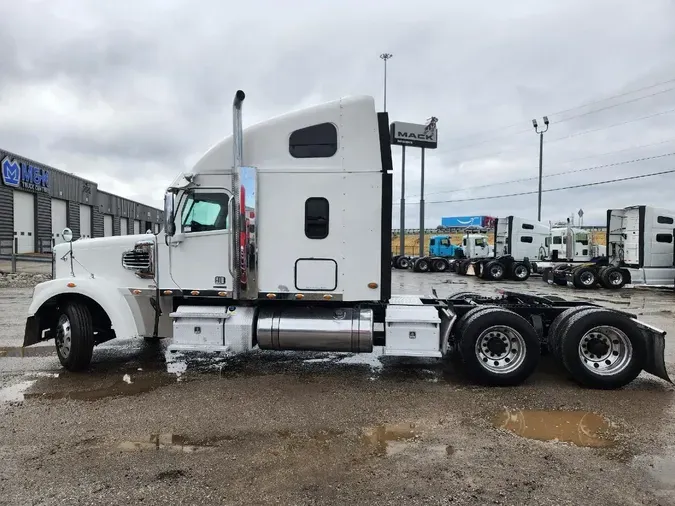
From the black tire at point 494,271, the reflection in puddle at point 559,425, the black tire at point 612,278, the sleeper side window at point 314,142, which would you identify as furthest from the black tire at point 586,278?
the sleeper side window at point 314,142

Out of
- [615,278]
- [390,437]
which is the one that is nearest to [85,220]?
[615,278]

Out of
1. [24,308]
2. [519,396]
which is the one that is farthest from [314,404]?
[24,308]

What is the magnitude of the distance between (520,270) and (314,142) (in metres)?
22.7

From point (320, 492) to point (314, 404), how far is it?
1818 millimetres

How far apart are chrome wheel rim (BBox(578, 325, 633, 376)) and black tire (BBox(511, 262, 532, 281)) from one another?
21168mm

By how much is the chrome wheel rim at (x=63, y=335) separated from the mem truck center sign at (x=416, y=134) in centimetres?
3278

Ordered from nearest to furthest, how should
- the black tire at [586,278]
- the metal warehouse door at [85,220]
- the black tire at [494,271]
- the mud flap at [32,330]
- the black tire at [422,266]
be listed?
the mud flap at [32,330]
the black tire at [586,278]
the black tire at [494,271]
the black tire at [422,266]
the metal warehouse door at [85,220]

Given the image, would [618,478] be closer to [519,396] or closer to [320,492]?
[519,396]

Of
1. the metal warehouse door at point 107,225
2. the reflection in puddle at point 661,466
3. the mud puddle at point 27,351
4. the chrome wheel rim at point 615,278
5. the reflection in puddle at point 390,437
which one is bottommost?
the mud puddle at point 27,351

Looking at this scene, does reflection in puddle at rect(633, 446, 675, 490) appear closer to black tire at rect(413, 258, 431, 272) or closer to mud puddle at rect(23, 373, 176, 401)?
mud puddle at rect(23, 373, 176, 401)

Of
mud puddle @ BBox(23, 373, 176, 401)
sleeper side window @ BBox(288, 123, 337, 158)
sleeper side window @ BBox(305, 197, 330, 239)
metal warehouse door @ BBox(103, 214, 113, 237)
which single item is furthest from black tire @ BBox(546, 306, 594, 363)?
metal warehouse door @ BBox(103, 214, 113, 237)

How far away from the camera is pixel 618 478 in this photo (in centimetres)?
362

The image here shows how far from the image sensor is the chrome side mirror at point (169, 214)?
20.2 feet

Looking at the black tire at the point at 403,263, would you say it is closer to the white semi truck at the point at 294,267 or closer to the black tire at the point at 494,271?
the black tire at the point at 494,271
